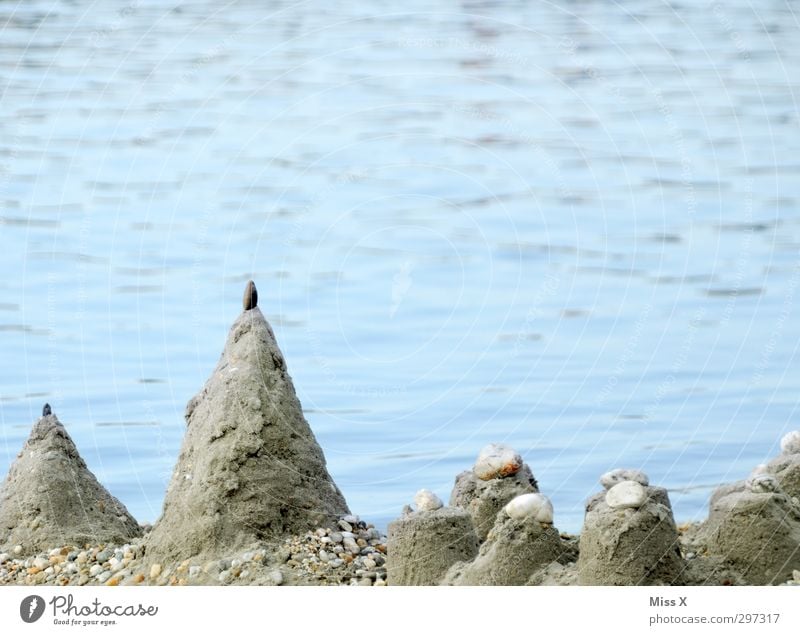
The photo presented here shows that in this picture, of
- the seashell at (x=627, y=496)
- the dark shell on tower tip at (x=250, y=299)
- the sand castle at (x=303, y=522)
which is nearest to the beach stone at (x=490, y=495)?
the sand castle at (x=303, y=522)

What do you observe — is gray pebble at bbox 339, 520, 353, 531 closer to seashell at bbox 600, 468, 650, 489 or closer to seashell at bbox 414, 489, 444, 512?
seashell at bbox 414, 489, 444, 512

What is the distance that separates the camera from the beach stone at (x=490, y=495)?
7750 mm

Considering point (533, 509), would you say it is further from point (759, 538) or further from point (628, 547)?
point (759, 538)

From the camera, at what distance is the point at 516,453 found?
7820mm

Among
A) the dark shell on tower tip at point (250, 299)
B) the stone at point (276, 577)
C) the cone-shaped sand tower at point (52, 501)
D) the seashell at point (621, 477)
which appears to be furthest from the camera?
the cone-shaped sand tower at point (52, 501)

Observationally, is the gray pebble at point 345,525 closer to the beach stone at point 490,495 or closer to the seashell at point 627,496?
the beach stone at point 490,495

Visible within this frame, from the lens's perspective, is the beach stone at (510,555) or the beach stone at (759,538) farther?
the beach stone at (759,538)

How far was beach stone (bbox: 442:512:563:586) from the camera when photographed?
7.02m

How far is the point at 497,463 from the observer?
25.5ft

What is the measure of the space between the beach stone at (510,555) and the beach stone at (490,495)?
22.0 inches

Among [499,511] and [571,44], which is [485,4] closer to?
[571,44]
